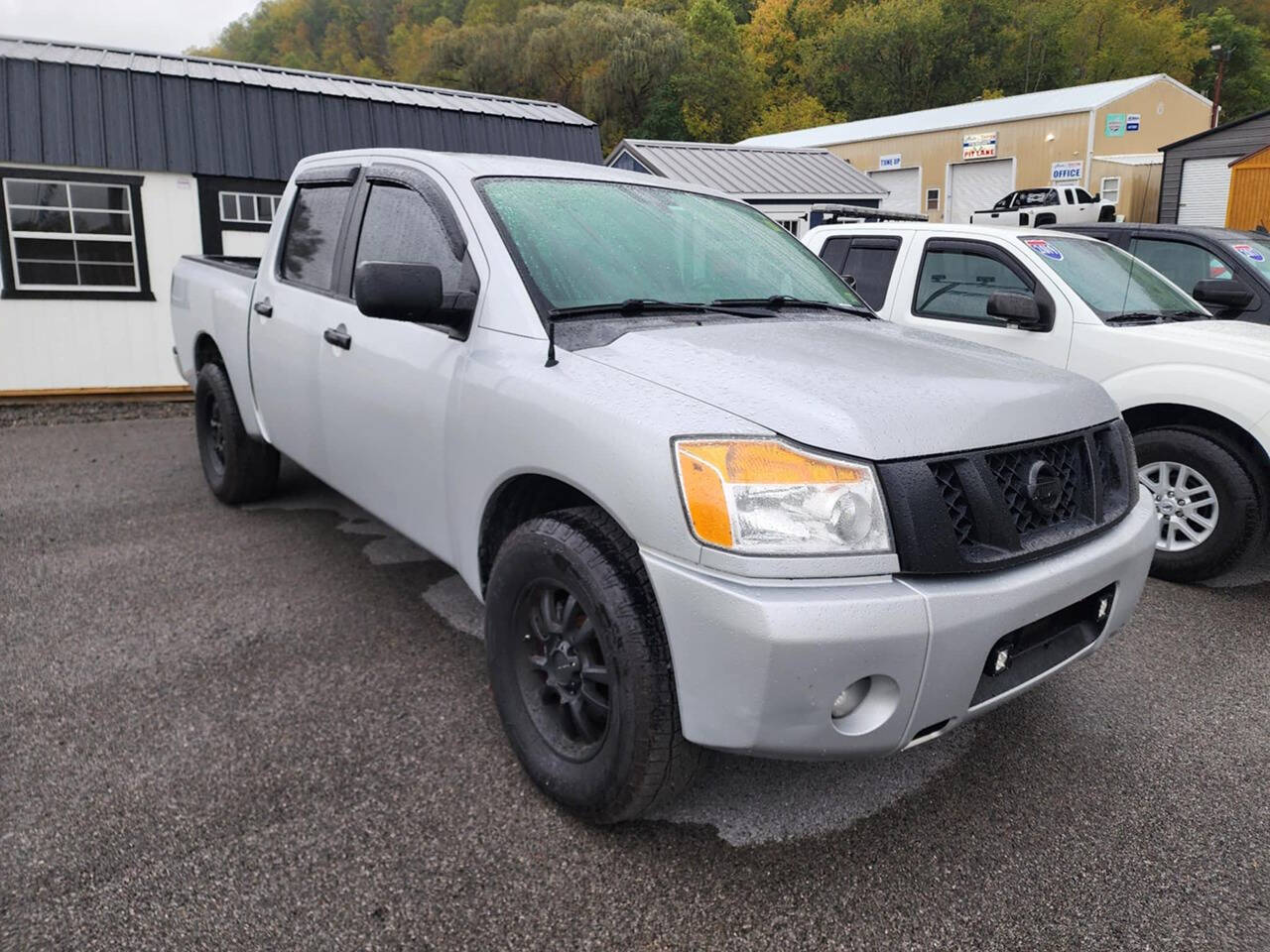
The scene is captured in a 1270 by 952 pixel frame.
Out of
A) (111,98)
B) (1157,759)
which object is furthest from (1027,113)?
(1157,759)

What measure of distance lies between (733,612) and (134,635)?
9.13 feet

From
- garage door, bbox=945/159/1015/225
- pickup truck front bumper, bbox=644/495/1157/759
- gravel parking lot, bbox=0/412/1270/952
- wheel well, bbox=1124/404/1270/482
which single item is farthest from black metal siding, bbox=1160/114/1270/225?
pickup truck front bumper, bbox=644/495/1157/759

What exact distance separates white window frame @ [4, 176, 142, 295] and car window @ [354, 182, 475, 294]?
7255mm

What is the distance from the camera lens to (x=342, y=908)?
84.8 inches

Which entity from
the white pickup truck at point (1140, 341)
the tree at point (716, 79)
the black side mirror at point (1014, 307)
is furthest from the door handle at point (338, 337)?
the tree at point (716, 79)

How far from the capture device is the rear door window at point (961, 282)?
17.7ft

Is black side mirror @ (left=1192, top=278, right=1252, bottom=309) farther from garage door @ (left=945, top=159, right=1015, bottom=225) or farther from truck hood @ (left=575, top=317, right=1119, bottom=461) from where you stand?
garage door @ (left=945, top=159, right=1015, bottom=225)

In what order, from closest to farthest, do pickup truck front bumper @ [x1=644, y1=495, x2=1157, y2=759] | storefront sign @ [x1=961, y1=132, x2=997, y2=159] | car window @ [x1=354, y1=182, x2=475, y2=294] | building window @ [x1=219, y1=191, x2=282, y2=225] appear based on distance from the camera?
1. pickup truck front bumper @ [x1=644, y1=495, x2=1157, y2=759]
2. car window @ [x1=354, y1=182, x2=475, y2=294]
3. building window @ [x1=219, y1=191, x2=282, y2=225]
4. storefront sign @ [x1=961, y1=132, x2=997, y2=159]

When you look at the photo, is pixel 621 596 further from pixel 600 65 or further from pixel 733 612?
pixel 600 65

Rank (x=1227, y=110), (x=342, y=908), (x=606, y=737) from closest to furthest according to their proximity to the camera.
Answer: (x=342, y=908), (x=606, y=737), (x=1227, y=110)

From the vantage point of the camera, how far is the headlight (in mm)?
2027

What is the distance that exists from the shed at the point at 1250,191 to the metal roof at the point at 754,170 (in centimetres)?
1171

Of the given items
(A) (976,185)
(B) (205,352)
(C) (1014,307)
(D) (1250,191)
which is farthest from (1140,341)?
(A) (976,185)

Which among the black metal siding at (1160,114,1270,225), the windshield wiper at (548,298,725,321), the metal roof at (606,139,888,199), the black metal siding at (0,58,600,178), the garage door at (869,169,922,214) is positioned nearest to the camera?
the windshield wiper at (548,298,725,321)
